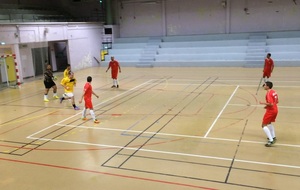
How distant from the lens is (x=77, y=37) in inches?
957

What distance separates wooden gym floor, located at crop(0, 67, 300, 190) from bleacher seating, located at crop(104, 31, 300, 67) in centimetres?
Answer: 881

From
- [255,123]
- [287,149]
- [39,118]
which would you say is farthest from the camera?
[39,118]

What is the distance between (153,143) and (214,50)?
1826 cm

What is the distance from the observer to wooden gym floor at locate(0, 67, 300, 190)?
5.97 metres

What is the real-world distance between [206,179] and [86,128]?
4711 millimetres

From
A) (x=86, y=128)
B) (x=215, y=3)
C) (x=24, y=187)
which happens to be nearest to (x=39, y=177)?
(x=24, y=187)

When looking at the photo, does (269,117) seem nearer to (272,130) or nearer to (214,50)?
(272,130)

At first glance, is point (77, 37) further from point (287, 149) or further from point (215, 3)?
point (287, 149)

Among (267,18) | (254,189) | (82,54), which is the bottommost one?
(254,189)

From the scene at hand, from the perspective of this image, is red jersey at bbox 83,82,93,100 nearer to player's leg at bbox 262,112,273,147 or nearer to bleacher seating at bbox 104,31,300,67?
player's leg at bbox 262,112,273,147

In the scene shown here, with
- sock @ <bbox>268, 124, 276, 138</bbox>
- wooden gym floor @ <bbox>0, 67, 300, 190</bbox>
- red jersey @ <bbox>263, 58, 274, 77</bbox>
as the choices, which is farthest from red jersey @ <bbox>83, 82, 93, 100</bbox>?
red jersey @ <bbox>263, 58, 274, 77</bbox>

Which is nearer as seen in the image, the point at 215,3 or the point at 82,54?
the point at 82,54

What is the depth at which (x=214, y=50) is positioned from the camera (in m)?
24.7

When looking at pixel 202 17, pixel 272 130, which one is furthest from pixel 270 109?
pixel 202 17
